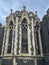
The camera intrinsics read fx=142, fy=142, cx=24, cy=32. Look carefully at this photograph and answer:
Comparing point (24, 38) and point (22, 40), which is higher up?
point (24, 38)

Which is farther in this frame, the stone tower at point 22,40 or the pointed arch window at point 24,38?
the pointed arch window at point 24,38

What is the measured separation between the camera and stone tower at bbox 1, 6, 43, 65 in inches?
1116

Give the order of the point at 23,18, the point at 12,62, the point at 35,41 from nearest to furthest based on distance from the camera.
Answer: the point at 12,62
the point at 35,41
the point at 23,18

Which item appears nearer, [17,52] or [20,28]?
[17,52]

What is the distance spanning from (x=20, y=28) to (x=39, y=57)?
296 inches

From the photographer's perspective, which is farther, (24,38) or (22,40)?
(24,38)

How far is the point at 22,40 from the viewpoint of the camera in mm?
30719

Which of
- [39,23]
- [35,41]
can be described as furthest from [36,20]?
[35,41]

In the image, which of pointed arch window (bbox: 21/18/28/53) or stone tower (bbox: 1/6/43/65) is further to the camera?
pointed arch window (bbox: 21/18/28/53)

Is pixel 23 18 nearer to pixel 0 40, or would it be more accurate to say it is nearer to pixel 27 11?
pixel 27 11

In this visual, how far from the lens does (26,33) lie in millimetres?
31672

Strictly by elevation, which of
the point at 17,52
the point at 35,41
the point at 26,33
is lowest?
the point at 17,52

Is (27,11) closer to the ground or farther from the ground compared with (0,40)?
farther from the ground

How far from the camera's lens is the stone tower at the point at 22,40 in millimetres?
28344
